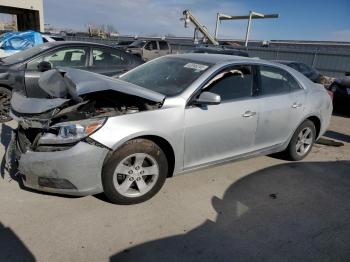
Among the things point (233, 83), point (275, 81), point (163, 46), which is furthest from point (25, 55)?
point (163, 46)

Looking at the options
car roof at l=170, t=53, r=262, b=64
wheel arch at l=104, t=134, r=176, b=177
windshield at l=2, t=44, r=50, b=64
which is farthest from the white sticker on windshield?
windshield at l=2, t=44, r=50, b=64

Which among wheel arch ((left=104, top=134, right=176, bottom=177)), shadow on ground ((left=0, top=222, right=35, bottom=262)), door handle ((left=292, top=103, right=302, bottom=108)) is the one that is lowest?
shadow on ground ((left=0, top=222, right=35, bottom=262))

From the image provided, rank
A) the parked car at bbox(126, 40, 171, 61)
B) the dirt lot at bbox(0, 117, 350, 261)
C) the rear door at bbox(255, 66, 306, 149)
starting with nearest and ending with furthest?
the dirt lot at bbox(0, 117, 350, 261)
the rear door at bbox(255, 66, 306, 149)
the parked car at bbox(126, 40, 171, 61)

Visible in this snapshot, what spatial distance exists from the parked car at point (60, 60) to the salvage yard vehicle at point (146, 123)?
2.16 m

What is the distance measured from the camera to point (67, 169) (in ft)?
Result: 9.89

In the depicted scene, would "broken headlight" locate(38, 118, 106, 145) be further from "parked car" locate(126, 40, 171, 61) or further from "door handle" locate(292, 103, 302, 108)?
"parked car" locate(126, 40, 171, 61)

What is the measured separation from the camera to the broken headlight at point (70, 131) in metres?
3.03

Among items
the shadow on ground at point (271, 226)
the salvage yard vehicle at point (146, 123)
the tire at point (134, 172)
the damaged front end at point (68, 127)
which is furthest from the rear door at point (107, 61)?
the shadow on ground at point (271, 226)

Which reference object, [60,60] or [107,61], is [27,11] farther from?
[60,60]

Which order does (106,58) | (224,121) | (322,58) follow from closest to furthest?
1. (224,121)
2. (106,58)
3. (322,58)

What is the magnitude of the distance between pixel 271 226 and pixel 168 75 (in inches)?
83.3

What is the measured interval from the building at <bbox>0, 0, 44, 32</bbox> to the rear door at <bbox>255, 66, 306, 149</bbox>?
2278cm

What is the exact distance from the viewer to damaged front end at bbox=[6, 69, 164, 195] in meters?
3.03

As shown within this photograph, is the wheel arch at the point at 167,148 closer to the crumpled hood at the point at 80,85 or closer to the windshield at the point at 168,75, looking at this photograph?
the crumpled hood at the point at 80,85
